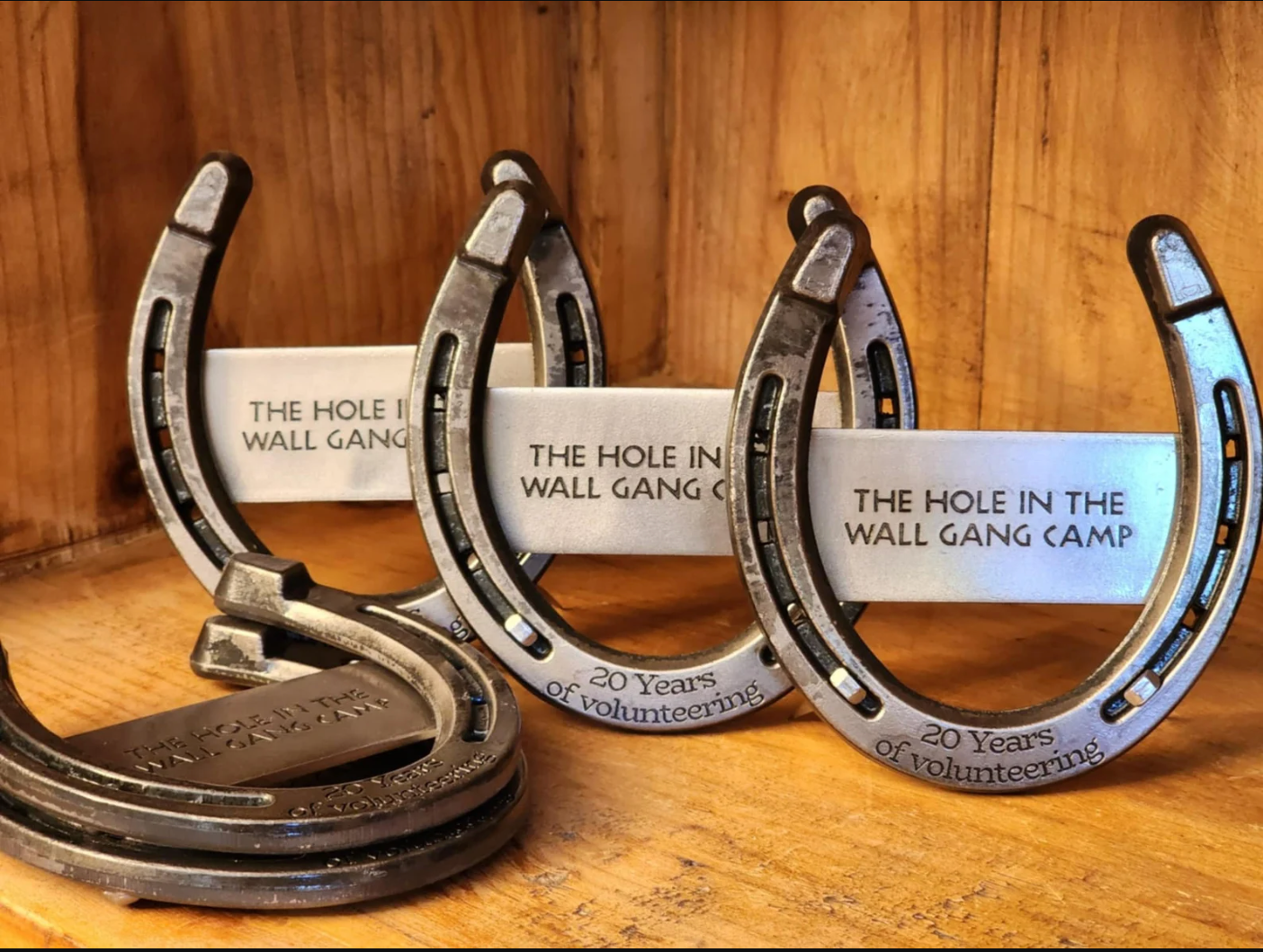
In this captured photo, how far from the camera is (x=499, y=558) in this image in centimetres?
90

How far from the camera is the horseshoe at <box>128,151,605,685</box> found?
1.00 metres

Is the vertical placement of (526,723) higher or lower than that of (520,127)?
lower

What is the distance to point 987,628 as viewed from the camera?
3.52 feet

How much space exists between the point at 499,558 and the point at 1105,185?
0.58 m

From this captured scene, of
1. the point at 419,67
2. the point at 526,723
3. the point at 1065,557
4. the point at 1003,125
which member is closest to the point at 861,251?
the point at 1065,557

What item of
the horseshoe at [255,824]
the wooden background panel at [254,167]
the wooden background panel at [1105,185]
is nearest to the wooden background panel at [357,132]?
the wooden background panel at [254,167]

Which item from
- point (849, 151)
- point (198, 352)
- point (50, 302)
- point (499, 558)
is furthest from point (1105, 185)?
point (50, 302)

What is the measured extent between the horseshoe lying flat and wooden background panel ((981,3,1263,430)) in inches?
13.6

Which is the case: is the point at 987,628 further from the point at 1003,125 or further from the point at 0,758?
the point at 0,758

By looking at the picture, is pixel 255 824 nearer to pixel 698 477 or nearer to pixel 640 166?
pixel 698 477

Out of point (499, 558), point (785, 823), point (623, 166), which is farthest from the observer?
point (623, 166)

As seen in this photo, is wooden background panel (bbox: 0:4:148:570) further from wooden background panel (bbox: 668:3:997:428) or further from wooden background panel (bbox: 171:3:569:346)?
wooden background panel (bbox: 668:3:997:428)

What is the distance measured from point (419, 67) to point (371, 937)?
0.83 metres

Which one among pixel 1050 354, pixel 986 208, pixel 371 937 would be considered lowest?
pixel 371 937
